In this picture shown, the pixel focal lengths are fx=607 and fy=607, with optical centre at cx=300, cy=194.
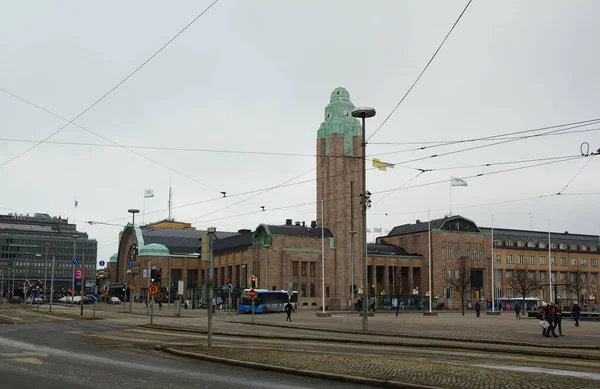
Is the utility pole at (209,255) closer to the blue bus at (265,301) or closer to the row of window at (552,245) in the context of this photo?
the blue bus at (265,301)

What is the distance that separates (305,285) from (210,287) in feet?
265

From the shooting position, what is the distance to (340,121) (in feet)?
337

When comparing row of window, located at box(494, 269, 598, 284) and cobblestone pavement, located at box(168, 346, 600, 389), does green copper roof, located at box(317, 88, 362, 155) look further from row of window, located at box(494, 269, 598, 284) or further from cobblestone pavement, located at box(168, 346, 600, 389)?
cobblestone pavement, located at box(168, 346, 600, 389)

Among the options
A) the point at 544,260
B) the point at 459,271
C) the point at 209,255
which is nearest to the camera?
the point at 209,255

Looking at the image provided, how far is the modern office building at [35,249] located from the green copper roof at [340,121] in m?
81.9

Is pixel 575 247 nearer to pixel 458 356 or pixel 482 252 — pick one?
pixel 482 252

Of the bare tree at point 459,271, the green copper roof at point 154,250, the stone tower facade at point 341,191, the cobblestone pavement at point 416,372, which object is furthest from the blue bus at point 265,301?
the green copper roof at point 154,250

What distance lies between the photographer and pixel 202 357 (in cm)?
1636

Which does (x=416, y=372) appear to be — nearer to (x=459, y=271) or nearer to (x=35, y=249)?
(x=459, y=271)

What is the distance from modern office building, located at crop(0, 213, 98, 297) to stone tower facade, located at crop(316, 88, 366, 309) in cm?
8017

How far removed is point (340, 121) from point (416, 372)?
9159 cm

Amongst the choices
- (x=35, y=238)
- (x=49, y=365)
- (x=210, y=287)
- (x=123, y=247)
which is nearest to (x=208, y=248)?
(x=210, y=287)

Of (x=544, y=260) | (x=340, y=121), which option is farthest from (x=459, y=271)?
(x=340, y=121)

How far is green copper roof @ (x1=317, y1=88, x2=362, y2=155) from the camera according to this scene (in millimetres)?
102438
